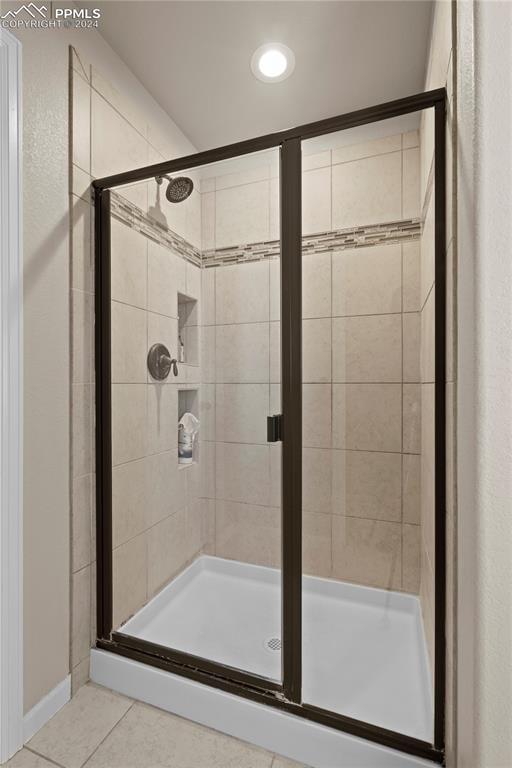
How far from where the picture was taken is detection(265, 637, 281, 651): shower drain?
129cm

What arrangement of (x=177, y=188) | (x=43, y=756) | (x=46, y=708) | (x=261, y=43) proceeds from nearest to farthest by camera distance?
(x=43, y=756) < (x=46, y=708) < (x=177, y=188) < (x=261, y=43)

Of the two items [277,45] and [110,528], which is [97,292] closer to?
[110,528]

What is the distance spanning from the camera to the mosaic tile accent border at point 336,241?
130cm

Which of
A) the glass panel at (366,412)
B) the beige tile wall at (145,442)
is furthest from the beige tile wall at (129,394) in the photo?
the glass panel at (366,412)

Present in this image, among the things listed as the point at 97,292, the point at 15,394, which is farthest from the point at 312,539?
the point at 97,292

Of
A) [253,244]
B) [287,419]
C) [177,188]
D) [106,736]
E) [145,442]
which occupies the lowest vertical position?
[106,736]

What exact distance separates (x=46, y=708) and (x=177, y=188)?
5.96 ft

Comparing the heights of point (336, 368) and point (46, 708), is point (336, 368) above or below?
above

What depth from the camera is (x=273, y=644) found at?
51.6 inches

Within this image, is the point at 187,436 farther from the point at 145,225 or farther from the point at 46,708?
the point at 46,708

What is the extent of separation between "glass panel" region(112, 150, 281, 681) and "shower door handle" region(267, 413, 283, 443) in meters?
0.03

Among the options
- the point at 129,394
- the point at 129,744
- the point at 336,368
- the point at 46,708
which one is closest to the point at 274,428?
the point at 336,368

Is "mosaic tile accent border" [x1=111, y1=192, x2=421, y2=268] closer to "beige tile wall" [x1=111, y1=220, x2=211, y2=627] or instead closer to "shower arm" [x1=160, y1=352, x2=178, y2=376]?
"beige tile wall" [x1=111, y1=220, x2=211, y2=627]

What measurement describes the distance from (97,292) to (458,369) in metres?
1.28
